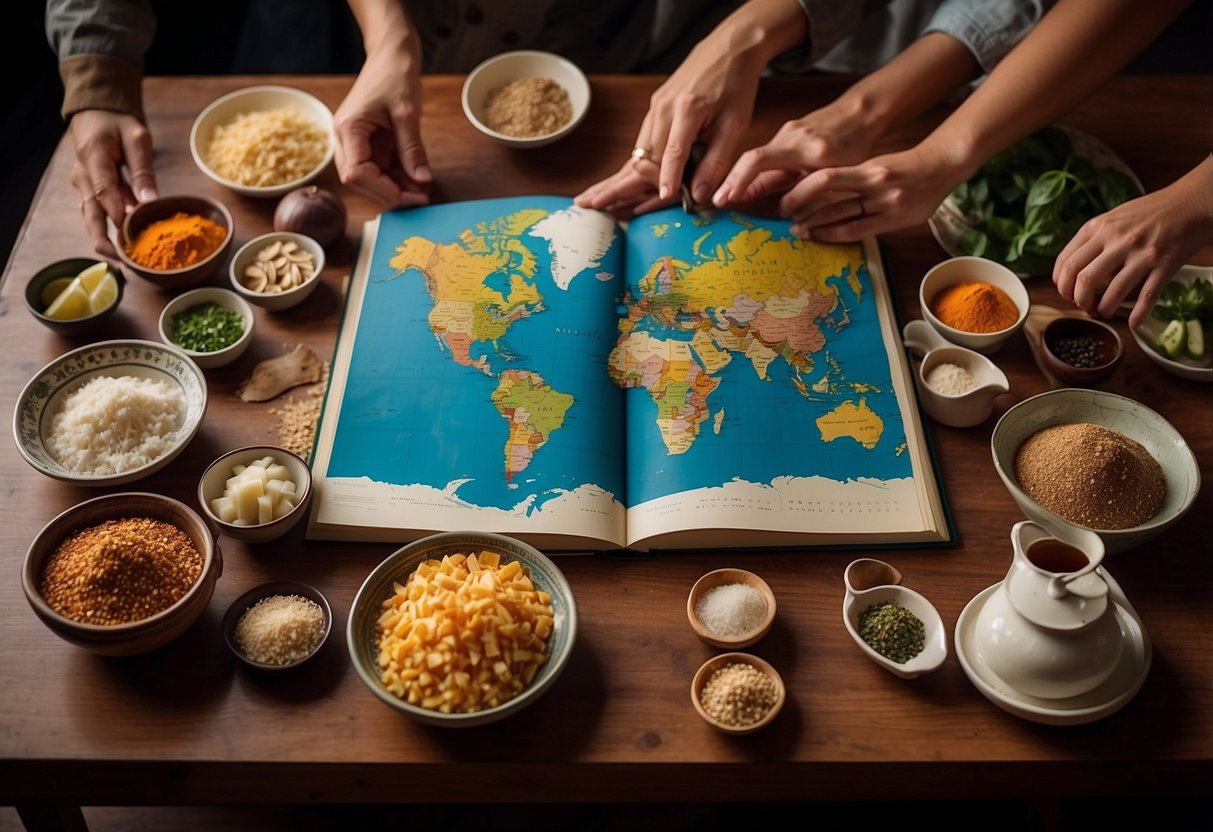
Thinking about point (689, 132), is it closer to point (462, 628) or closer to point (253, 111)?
point (253, 111)

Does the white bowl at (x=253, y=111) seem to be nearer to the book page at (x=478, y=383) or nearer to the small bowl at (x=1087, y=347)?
the book page at (x=478, y=383)

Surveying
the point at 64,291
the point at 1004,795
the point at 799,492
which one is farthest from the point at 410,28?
the point at 1004,795

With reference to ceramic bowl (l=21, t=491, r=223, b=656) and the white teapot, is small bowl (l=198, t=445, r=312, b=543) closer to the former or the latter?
ceramic bowl (l=21, t=491, r=223, b=656)

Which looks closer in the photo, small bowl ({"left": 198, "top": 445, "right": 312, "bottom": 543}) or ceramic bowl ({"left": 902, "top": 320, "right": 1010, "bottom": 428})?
small bowl ({"left": 198, "top": 445, "right": 312, "bottom": 543})

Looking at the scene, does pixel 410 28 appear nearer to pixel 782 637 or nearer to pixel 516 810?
pixel 782 637

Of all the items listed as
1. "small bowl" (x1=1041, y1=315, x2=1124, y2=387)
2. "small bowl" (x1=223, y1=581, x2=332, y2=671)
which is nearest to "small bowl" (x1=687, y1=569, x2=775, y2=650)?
"small bowl" (x1=223, y1=581, x2=332, y2=671)

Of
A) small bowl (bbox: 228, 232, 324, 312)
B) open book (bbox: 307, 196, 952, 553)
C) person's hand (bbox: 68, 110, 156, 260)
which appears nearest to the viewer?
open book (bbox: 307, 196, 952, 553)
